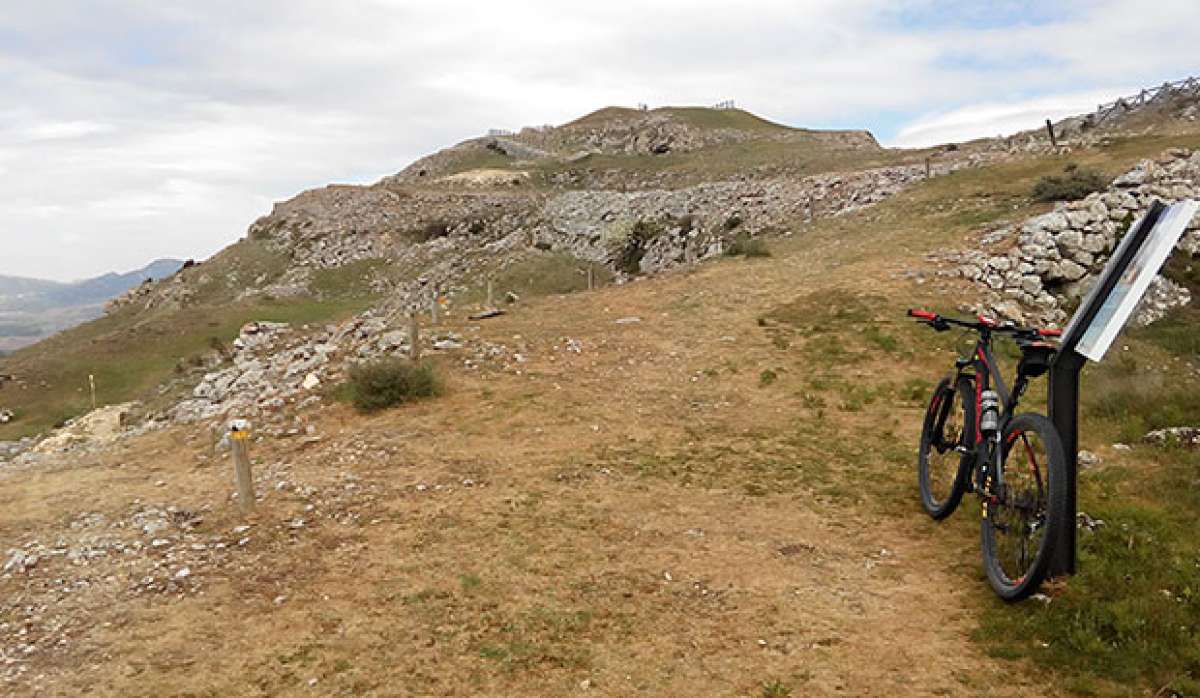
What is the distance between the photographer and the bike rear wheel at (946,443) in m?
7.16

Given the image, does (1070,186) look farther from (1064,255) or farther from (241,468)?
(241,468)

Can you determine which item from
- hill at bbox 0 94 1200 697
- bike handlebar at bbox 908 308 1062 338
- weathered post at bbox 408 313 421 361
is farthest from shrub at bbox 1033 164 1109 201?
weathered post at bbox 408 313 421 361

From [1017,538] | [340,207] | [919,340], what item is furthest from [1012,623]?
[340,207]

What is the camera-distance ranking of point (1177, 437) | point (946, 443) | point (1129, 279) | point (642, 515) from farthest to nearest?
point (1177, 437) → point (642, 515) → point (946, 443) → point (1129, 279)

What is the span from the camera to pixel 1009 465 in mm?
7828

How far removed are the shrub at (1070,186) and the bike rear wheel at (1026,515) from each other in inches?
778

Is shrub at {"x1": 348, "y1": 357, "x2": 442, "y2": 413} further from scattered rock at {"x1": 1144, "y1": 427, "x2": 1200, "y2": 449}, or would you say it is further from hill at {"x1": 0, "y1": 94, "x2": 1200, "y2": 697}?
scattered rock at {"x1": 1144, "y1": 427, "x2": 1200, "y2": 449}

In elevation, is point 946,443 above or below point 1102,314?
below

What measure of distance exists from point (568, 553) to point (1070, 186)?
22666mm

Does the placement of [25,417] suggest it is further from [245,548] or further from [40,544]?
[245,548]

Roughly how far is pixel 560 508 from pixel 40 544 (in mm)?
6650

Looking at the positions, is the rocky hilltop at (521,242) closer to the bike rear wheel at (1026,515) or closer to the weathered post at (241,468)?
the weathered post at (241,468)

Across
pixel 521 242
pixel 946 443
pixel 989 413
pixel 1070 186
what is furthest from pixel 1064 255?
pixel 521 242

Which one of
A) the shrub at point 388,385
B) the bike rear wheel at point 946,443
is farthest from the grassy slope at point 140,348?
the bike rear wheel at point 946,443
